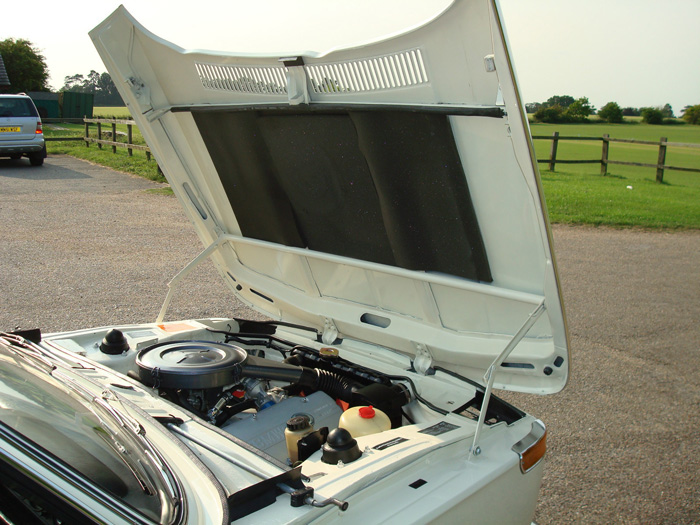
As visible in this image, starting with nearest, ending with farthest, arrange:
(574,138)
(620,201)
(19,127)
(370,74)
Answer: (370,74)
(620,201)
(19,127)
(574,138)

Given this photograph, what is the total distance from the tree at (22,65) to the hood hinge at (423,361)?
5225cm

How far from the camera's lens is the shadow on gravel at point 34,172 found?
15.0 meters

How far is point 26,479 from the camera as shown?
132 centimetres

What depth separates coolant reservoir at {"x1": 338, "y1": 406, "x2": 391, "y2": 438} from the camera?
2314mm

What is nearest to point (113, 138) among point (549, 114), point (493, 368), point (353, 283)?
point (353, 283)

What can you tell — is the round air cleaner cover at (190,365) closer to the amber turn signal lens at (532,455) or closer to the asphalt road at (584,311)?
the amber turn signal lens at (532,455)

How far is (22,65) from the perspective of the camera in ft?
156

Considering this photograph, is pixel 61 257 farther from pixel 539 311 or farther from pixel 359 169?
pixel 539 311

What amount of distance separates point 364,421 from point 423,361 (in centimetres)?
52

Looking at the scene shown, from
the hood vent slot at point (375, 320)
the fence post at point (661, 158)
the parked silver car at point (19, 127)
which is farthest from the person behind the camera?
the fence post at point (661, 158)

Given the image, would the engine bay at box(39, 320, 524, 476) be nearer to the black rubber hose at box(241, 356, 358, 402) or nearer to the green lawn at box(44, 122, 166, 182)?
the black rubber hose at box(241, 356, 358, 402)

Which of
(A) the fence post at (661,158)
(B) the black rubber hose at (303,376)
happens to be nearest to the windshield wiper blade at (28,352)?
(B) the black rubber hose at (303,376)

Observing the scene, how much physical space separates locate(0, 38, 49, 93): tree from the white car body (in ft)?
169

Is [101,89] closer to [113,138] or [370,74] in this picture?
[113,138]
